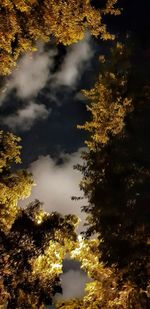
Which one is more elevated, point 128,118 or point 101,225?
point 128,118

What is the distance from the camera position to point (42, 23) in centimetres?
799

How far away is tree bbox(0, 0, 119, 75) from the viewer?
298 inches

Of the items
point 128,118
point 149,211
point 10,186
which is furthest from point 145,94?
point 10,186

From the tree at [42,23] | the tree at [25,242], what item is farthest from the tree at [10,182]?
the tree at [42,23]

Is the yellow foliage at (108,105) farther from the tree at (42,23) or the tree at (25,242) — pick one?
the tree at (42,23)

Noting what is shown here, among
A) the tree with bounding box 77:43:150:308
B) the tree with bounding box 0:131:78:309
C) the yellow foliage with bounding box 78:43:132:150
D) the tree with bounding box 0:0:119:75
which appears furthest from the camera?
the tree with bounding box 0:131:78:309

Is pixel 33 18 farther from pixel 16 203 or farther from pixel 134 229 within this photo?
pixel 16 203

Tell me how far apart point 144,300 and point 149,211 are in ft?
7.60

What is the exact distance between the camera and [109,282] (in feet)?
39.9

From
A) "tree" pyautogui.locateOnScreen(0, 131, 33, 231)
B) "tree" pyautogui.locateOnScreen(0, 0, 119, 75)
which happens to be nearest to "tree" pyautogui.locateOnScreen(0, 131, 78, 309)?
"tree" pyautogui.locateOnScreen(0, 131, 33, 231)

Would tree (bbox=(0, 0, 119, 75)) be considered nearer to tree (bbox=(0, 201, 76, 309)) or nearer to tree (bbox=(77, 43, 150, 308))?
A: tree (bbox=(77, 43, 150, 308))

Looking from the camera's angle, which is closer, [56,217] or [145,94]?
[145,94]

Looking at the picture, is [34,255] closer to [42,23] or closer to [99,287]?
[99,287]

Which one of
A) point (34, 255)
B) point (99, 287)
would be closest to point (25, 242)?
point (34, 255)
